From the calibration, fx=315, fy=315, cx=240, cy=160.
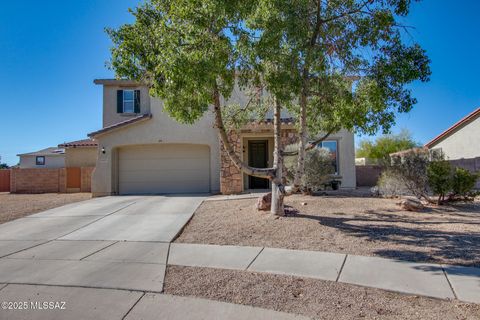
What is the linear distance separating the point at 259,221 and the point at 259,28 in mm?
4726

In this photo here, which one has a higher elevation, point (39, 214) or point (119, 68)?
point (119, 68)

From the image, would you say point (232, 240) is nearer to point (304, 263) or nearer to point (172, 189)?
point (304, 263)

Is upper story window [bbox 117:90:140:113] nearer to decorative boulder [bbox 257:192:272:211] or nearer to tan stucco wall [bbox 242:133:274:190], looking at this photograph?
tan stucco wall [bbox 242:133:274:190]

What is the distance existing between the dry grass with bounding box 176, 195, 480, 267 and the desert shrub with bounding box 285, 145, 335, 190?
5.19ft

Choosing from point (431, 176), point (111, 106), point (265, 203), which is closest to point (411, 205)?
point (431, 176)

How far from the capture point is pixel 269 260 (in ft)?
18.4

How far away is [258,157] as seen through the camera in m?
16.9

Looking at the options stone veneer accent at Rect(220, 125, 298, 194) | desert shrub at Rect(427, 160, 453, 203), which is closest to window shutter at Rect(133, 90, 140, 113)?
stone veneer accent at Rect(220, 125, 298, 194)

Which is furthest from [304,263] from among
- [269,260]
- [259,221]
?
[259,221]

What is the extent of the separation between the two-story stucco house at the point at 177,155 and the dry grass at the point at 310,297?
33.0 ft

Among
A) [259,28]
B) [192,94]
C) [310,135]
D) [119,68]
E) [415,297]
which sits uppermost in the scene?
[259,28]

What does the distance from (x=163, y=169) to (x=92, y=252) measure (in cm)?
1067

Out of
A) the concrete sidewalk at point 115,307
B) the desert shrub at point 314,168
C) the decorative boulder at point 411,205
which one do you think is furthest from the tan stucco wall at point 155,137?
the concrete sidewalk at point 115,307

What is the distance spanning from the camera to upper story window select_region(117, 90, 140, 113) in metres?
18.2
